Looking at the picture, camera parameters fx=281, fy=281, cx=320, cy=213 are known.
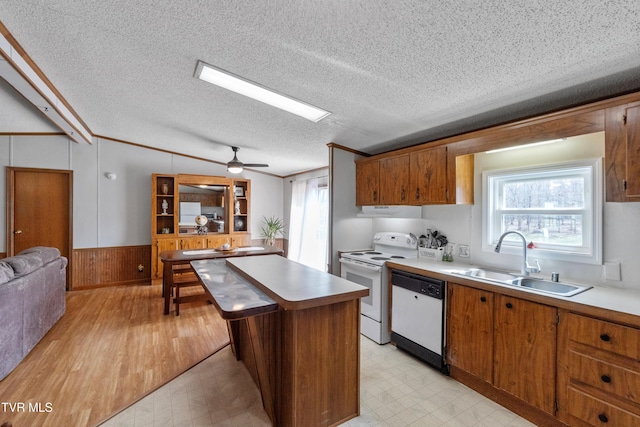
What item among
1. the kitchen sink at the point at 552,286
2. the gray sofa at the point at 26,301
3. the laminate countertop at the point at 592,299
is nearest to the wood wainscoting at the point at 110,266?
the gray sofa at the point at 26,301

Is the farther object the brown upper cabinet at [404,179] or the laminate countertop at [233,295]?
the brown upper cabinet at [404,179]

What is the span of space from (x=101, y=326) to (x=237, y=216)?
9.89 ft

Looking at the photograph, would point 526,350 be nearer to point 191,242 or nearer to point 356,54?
point 356,54

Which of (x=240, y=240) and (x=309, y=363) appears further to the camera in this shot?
(x=240, y=240)

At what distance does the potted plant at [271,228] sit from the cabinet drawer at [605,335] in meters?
5.44

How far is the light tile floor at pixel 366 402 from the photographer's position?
1837 mm

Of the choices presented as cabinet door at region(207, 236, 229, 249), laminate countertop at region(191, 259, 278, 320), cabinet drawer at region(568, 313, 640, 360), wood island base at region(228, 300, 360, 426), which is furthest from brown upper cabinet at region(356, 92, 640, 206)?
cabinet door at region(207, 236, 229, 249)

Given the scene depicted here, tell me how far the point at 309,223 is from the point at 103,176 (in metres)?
3.84

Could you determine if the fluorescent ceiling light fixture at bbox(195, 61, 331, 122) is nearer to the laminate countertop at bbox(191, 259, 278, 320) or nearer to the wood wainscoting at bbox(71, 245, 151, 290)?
the laminate countertop at bbox(191, 259, 278, 320)

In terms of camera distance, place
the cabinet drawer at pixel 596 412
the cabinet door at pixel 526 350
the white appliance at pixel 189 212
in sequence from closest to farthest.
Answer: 1. the cabinet drawer at pixel 596 412
2. the cabinet door at pixel 526 350
3. the white appliance at pixel 189 212

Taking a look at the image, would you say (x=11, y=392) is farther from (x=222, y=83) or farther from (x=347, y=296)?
(x=222, y=83)

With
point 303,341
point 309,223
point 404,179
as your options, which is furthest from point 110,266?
point 404,179

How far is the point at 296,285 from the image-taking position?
5.99 feet

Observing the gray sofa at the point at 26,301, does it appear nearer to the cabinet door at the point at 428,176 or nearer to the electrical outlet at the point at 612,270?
the cabinet door at the point at 428,176
